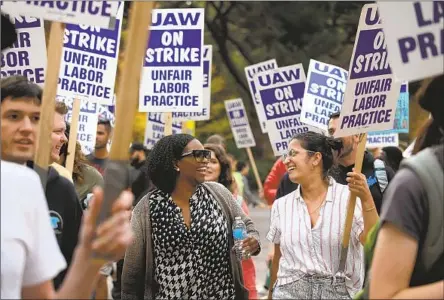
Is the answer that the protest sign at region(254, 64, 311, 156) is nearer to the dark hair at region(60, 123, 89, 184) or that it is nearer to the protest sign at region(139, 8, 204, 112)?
the protest sign at region(139, 8, 204, 112)

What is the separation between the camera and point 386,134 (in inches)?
629

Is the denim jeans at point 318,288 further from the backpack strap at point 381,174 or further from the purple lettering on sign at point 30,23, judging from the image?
the purple lettering on sign at point 30,23

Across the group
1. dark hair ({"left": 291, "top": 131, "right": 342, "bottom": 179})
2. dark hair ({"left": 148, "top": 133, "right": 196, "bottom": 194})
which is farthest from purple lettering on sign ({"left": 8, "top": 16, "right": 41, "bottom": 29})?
dark hair ({"left": 291, "top": 131, "right": 342, "bottom": 179})

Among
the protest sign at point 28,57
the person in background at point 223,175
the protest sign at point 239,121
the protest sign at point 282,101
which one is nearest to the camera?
the protest sign at point 28,57

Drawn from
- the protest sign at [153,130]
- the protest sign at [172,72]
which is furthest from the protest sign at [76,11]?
the protest sign at [153,130]

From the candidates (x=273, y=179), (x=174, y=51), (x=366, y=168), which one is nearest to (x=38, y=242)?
(x=366, y=168)

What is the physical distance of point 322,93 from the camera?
11477 millimetres

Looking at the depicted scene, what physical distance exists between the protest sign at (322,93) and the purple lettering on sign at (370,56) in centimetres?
414

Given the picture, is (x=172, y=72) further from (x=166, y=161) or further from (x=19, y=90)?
(x=19, y=90)

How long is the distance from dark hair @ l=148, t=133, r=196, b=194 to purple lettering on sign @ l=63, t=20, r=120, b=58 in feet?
5.70

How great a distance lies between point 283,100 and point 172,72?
2.30 m

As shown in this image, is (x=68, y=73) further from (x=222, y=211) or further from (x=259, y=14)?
(x=259, y=14)

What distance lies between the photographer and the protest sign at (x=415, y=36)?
156 inches

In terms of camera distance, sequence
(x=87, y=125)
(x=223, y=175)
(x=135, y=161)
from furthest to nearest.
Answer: (x=135, y=161)
(x=87, y=125)
(x=223, y=175)
